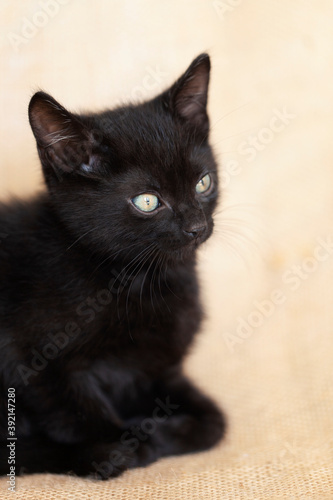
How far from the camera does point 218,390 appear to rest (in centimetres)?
168

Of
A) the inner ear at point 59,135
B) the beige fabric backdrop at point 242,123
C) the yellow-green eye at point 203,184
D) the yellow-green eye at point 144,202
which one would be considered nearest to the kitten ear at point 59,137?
the inner ear at point 59,135

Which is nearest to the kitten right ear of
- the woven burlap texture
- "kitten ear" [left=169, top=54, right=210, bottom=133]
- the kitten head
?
"kitten ear" [left=169, top=54, right=210, bottom=133]

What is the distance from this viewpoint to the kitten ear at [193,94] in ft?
4.63

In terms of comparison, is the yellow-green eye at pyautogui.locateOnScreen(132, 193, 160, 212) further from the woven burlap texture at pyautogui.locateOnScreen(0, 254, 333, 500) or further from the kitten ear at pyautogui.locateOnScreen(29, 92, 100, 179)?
the woven burlap texture at pyautogui.locateOnScreen(0, 254, 333, 500)

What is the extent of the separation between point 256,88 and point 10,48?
0.89 meters

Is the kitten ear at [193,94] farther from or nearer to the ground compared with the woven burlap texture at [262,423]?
farther from the ground

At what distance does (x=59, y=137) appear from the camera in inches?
49.2

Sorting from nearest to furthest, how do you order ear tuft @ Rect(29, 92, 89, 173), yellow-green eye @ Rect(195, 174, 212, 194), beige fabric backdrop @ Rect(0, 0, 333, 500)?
ear tuft @ Rect(29, 92, 89, 173) → yellow-green eye @ Rect(195, 174, 212, 194) → beige fabric backdrop @ Rect(0, 0, 333, 500)

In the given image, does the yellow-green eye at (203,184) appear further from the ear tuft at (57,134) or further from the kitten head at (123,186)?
the ear tuft at (57,134)

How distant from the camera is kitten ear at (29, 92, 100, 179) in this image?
1.21 metres

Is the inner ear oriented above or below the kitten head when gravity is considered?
above

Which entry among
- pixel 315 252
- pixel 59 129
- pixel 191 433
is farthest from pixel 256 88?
pixel 191 433

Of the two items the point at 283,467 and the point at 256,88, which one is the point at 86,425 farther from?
the point at 256,88

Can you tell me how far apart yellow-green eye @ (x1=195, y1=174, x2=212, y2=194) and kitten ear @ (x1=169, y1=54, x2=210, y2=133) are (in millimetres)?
155
